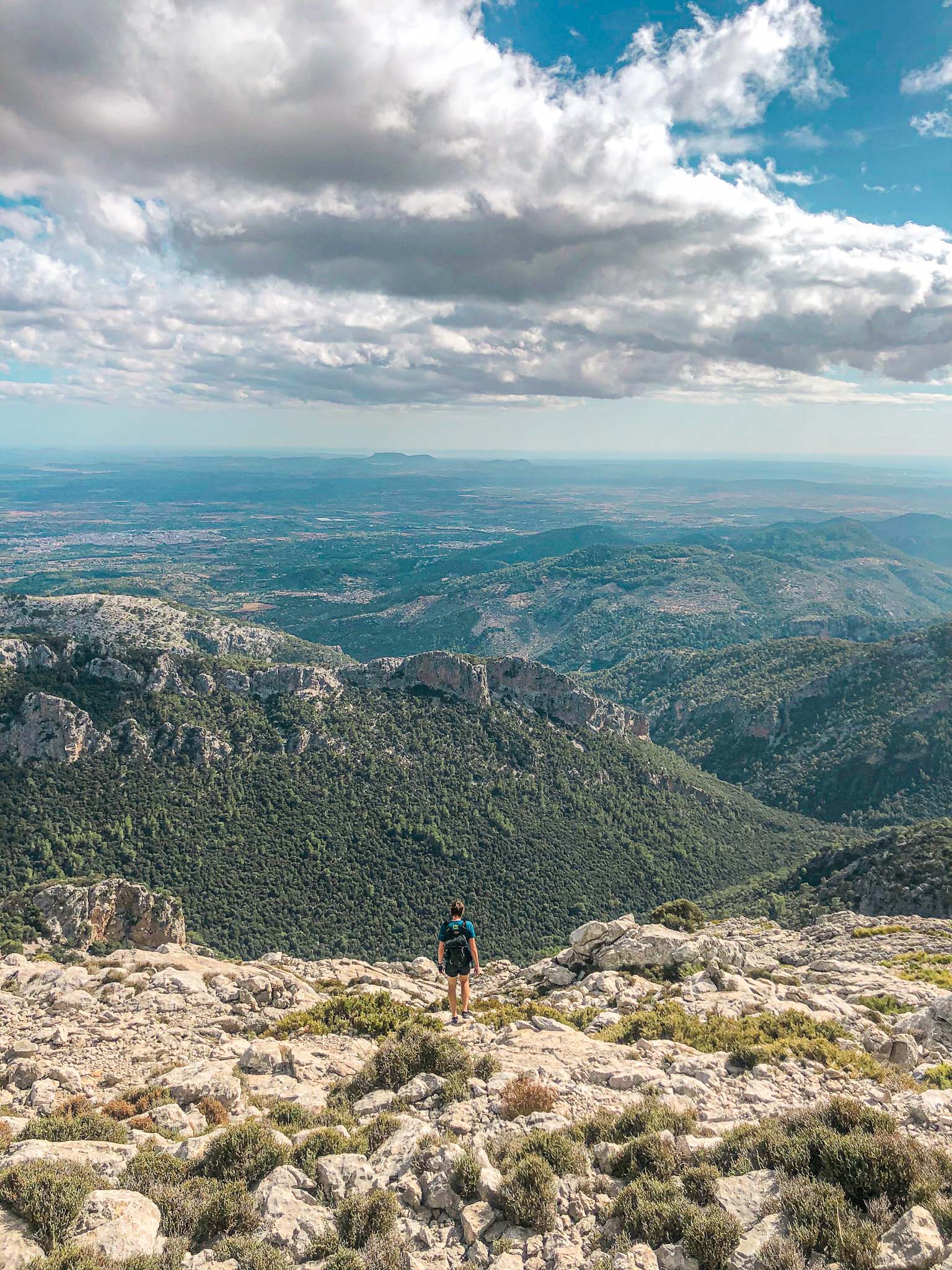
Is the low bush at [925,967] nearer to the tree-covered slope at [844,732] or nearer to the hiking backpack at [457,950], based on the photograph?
the hiking backpack at [457,950]

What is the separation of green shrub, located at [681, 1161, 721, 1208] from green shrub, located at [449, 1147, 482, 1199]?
162 inches

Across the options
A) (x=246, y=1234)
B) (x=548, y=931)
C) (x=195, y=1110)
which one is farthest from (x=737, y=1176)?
(x=548, y=931)

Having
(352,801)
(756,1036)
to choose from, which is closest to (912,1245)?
(756,1036)

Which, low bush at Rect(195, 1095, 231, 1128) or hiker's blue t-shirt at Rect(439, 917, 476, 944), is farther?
hiker's blue t-shirt at Rect(439, 917, 476, 944)

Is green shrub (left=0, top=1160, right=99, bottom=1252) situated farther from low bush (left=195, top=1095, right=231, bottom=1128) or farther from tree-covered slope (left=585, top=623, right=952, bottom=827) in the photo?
tree-covered slope (left=585, top=623, right=952, bottom=827)

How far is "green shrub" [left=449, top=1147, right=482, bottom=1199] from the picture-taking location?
12781 mm

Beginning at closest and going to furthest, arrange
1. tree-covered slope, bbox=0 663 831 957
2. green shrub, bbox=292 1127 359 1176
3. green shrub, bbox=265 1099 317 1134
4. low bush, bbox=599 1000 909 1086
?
green shrub, bbox=292 1127 359 1176 → green shrub, bbox=265 1099 317 1134 → low bush, bbox=599 1000 909 1086 → tree-covered slope, bbox=0 663 831 957

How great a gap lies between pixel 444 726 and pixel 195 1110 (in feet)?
326

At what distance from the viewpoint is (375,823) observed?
9369cm

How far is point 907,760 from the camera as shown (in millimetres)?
134125

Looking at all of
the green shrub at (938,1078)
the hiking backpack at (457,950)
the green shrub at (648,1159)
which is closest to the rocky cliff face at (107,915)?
the hiking backpack at (457,950)

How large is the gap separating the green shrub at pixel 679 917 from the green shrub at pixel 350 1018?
903 inches

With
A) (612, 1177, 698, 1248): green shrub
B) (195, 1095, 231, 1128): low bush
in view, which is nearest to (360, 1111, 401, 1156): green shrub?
(195, 1095, 231, 1128): low bush

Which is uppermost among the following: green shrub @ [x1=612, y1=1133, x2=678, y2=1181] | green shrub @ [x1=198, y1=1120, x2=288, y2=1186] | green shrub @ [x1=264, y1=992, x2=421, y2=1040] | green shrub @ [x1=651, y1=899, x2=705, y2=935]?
green shrub @ [x1=612, y1=1133, x2=678, y2=1181]
